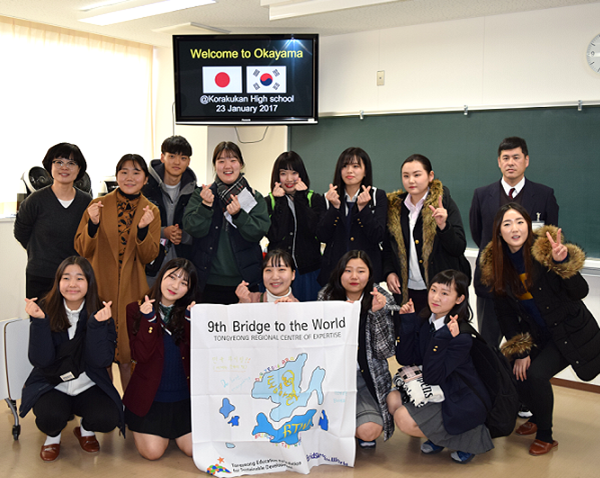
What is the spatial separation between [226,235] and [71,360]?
1113 millimetres

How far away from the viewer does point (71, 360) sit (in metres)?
2.90

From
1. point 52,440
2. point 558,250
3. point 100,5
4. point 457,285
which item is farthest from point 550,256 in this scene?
point 100,5

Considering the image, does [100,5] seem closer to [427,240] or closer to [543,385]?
[427,240]

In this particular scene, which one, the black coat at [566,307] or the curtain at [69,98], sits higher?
the curtain at [69,98]

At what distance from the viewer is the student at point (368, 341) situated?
299cm

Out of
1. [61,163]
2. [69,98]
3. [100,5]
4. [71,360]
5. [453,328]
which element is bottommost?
[71,360]

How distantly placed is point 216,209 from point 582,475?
2.45 meters

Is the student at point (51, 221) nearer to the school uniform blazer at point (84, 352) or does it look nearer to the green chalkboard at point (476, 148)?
the school uniform blazer at point (84, 352)

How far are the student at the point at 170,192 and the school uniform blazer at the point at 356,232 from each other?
89cm

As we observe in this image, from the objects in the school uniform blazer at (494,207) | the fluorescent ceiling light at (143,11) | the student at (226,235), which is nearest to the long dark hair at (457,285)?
the school uniform blazer at (494,207)

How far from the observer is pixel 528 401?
316 centimetres

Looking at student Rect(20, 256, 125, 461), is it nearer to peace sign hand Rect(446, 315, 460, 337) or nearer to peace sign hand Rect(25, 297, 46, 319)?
peace sign hand Rect(25, 297, 46, 319)

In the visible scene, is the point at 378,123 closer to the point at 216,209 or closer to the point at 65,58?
the point at 216,209

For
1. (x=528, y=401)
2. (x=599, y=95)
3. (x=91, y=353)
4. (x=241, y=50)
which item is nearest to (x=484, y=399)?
(x=528, y=401)
